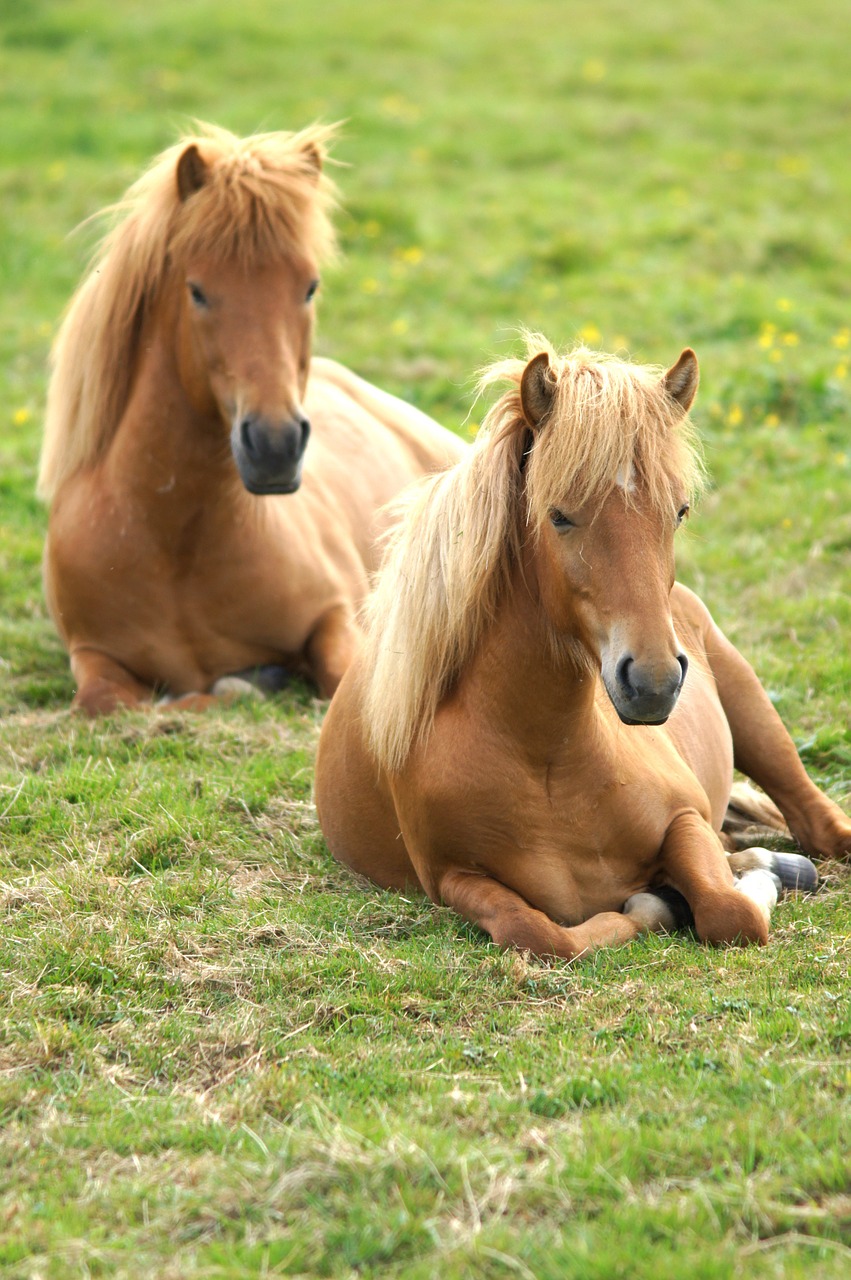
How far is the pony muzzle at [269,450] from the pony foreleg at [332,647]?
0.84 meters

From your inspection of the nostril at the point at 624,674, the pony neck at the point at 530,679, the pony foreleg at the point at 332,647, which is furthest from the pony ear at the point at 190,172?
the nostril at the point at 624,674

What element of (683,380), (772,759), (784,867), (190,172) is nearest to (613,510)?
(683,380)

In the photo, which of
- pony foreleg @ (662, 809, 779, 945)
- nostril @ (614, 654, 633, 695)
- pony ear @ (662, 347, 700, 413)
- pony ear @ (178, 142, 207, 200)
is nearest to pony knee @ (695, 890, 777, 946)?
pony foreleg @ (662, 809, 779, 945)

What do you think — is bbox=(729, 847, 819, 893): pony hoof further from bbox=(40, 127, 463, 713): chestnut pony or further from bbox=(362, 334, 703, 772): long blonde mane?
bbox=(40, 127, 463, 713): chestnut pony

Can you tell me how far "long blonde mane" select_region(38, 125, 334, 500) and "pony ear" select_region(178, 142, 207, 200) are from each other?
0.09ft

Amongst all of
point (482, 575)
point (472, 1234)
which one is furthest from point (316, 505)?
point (472, 1234)

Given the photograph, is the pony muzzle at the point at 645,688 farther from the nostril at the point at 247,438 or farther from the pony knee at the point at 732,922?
the nostril at the point at 247,438

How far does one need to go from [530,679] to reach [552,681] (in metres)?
0.06

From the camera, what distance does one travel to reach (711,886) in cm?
403

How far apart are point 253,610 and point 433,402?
3.67 meters

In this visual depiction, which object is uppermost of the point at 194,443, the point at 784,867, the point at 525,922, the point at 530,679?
the point at 530,679

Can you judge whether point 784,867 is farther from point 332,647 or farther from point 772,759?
point 332,647

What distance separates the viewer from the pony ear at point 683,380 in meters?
3.88

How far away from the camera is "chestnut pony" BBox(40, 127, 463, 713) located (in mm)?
5824
